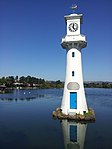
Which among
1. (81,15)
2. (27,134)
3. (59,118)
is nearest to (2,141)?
(27,134)

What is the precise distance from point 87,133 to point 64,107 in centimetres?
633

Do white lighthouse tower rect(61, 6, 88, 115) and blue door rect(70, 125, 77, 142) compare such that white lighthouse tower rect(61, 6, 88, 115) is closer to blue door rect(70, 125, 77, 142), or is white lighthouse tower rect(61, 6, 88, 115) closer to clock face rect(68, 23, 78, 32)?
clock face rect(68, 23, 78, 32)

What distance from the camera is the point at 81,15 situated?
84.7ft

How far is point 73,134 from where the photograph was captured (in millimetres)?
19875

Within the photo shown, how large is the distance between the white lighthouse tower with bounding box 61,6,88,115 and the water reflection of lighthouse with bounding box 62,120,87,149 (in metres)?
2.41

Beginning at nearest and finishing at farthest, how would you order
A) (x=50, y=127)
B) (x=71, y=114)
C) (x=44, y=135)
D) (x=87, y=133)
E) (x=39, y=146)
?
(x=39, y=146)
(x=44, y=135)
(x=87, y=133)
(x=50, y=127)
(x=71, y=114)

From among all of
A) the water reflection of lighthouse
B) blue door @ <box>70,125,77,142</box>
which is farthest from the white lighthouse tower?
blue door @ <box>70,125,77,142</box>

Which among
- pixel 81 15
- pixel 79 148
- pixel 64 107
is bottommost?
pixel 79 148

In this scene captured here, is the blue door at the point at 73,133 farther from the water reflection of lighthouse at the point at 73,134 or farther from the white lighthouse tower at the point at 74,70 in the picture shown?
the white lighthouse tower at the point at 74,70

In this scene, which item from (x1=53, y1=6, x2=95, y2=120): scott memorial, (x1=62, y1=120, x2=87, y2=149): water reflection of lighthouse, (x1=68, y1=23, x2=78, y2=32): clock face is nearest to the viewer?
(x1=62, y1=120, x2=87, y2=149): water reflection of lighthouse

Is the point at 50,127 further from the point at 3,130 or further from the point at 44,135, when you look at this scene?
the point at 3,130

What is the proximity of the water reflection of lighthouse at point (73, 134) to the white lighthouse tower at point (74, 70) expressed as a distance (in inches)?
95.0

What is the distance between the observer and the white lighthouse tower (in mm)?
25375

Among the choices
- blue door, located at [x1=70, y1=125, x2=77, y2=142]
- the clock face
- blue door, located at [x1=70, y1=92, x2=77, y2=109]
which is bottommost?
blue door, located at [x1=70, y1=125, x2=77, y2=142]
